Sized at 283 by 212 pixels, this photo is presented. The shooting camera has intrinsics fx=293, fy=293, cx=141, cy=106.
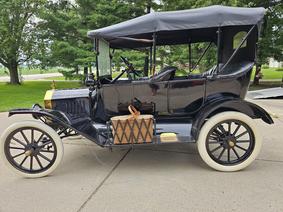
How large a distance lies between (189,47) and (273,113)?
3.70 metres

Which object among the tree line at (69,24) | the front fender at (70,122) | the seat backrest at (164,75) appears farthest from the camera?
the tree line at (69,24)

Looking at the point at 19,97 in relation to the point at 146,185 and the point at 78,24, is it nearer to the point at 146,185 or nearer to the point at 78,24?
the point at 78,24

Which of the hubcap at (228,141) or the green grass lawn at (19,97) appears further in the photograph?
the green grass lawn at (19,97)

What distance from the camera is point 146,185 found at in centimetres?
330

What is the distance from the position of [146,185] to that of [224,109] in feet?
4.56

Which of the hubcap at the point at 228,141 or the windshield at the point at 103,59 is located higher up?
the windshield at the point at 103,59

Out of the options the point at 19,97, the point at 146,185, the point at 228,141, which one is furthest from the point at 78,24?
the point at 146,185

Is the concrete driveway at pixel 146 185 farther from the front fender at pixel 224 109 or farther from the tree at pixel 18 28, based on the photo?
the tree at pixel 18 28

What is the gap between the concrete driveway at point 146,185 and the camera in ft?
9.40

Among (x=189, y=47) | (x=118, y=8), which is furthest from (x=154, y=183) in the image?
(x=118, y=8)

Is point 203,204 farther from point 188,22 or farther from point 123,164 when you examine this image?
point 188,22

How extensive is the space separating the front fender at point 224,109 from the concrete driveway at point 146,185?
59 cm

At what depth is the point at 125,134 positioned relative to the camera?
3559 millimetres

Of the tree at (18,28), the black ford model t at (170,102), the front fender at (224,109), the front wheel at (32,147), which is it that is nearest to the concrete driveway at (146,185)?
the front wheel at (32,147)
